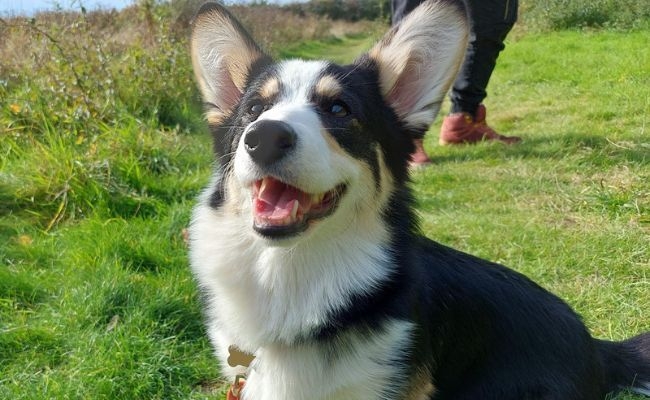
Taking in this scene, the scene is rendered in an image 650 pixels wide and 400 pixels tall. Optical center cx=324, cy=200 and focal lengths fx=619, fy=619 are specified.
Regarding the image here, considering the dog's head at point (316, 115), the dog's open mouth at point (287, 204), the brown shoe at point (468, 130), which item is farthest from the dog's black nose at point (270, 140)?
the brown shoe at point (468, 130)

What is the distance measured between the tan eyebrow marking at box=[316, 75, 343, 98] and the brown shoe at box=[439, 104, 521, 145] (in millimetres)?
3969

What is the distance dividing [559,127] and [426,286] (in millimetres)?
4710

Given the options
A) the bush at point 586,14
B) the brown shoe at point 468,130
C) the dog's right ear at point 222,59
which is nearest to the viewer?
the dog's right ear at point 222,59

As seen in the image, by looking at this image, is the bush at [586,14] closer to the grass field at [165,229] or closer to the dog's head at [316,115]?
the grass field at [165,229]

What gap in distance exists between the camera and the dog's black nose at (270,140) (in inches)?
66.6

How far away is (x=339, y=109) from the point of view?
2.03 metres

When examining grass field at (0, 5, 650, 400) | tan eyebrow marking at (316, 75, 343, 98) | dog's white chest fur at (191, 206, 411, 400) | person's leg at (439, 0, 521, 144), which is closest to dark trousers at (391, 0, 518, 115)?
person's leg at (439, 0, 521, 144)

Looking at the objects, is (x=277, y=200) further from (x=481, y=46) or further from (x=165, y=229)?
Result: (x=481, y=46)

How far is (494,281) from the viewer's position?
7.22 feet

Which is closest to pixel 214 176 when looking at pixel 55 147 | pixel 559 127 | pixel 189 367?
pixel 189 367

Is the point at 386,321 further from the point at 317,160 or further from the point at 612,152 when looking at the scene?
the point at 612,152

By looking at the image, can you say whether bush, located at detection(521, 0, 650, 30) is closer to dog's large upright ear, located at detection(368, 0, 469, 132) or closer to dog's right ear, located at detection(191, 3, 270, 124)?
dog's large upright ear, located at detection(368, 0, 469, 132)

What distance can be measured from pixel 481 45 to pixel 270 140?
165 inches

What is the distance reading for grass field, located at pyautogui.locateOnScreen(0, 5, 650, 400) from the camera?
104 inches
